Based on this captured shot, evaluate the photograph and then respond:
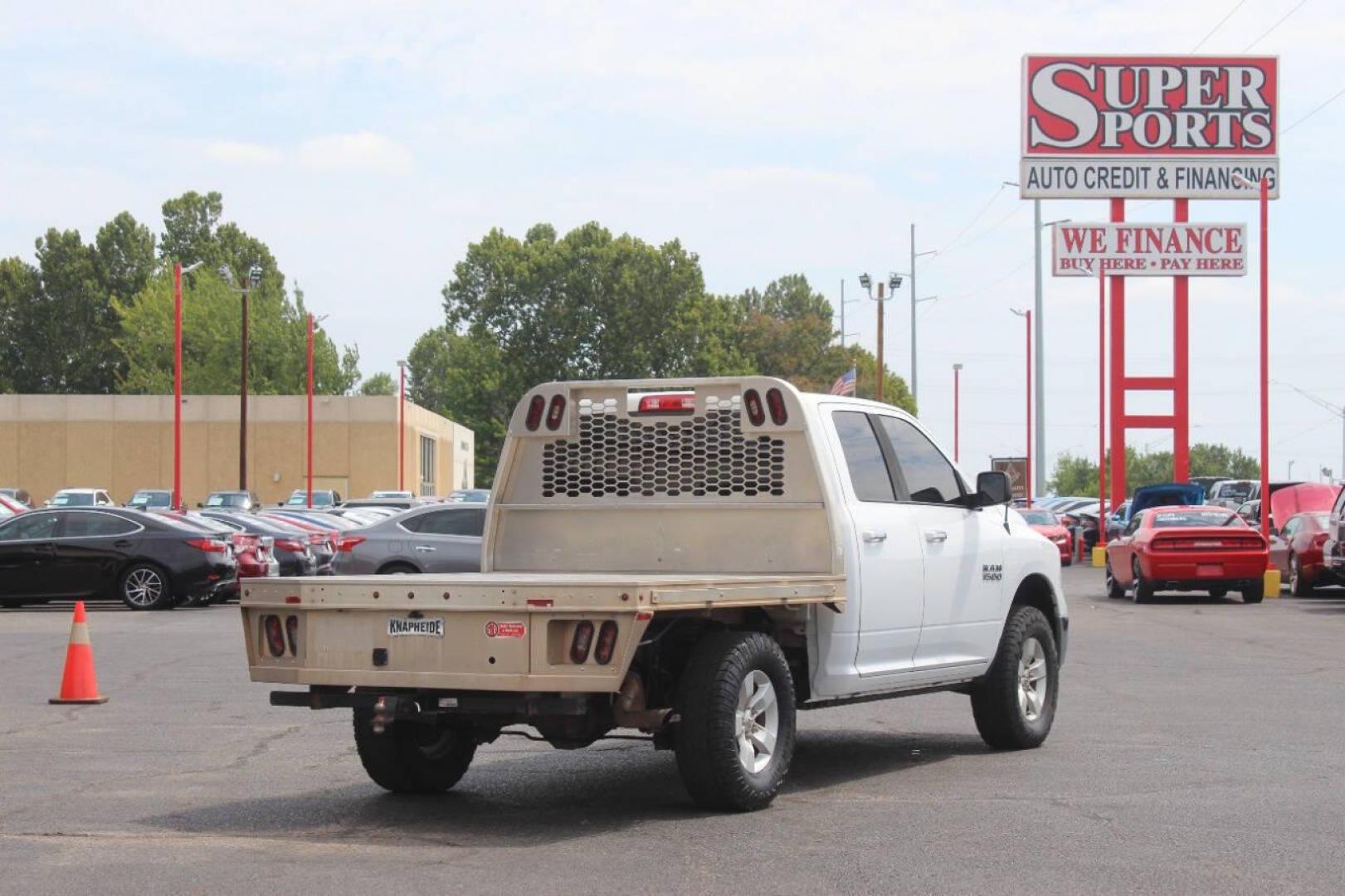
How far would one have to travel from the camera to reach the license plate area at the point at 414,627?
870 centimetres

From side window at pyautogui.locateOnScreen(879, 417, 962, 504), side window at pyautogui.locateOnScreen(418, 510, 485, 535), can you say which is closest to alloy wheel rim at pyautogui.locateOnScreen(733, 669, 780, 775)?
side window at pyautogui.locateOnScreen(879, 417, 962, 504)

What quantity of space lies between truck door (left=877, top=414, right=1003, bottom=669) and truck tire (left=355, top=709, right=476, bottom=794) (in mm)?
2556

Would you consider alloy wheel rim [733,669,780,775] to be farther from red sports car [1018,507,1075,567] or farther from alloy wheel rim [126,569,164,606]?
red sports car [1018,507,1075,567]

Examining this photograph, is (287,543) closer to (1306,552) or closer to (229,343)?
(1306,552)

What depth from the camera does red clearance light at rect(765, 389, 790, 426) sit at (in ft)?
33.0

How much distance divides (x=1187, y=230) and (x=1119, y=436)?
5298 mm

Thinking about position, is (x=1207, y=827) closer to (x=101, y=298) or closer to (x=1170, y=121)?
(x=1170, y=121)

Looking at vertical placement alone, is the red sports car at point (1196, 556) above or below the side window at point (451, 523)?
below

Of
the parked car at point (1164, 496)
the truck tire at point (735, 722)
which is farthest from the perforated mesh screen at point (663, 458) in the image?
the parked car at point (1164, 496)

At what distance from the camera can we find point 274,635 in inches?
362

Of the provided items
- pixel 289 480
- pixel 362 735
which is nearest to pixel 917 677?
pixel 362 735

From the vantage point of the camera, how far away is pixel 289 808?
9.26 meters

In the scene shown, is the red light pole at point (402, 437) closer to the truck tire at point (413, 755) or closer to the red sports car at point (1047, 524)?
the red sports car at point (1047, 524)

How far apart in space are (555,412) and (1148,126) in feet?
129
